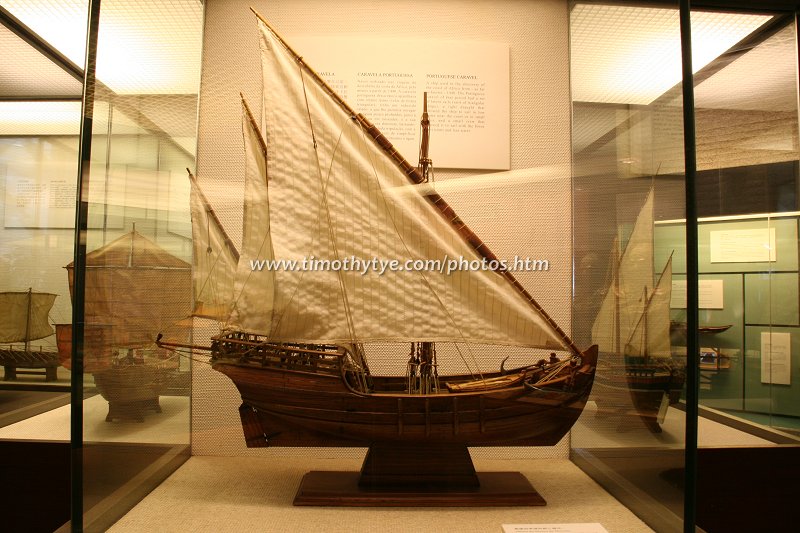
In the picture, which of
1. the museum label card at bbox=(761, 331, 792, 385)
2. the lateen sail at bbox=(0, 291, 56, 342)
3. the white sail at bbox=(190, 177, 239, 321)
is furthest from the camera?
the museum label card at bbox=(761, 331, 792, 385)

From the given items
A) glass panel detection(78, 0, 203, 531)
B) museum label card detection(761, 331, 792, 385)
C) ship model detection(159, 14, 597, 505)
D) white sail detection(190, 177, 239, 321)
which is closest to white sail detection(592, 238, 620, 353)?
ship model detection(159, 14, 597, 505)

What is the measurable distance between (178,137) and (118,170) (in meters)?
0.30

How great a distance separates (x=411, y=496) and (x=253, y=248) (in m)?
1.13

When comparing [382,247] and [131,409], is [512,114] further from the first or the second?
[131,409]

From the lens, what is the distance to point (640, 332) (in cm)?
194

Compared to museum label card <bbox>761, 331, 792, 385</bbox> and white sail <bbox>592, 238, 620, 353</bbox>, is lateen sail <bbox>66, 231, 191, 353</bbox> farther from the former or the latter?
museum label card <bbox>761, 331, 792, 385</bbox>

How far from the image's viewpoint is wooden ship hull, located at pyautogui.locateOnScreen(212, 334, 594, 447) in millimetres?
1923

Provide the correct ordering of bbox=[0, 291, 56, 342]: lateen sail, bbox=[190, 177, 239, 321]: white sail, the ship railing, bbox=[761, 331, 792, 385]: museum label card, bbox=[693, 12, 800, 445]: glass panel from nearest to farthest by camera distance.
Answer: the ship railing
bbox=[190, 177, 239, 321]: white sail
bbox=[693, 12, 800, 445]: glass panel
bbox=[0, 291, 56, 342]: lateen sail
bbox=[761, 331, 792, 385]: museum label card

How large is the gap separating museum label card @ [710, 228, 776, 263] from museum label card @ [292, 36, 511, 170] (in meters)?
1.00

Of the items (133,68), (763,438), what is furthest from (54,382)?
(763,438)

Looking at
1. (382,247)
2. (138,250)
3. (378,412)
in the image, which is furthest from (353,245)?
(138,250)

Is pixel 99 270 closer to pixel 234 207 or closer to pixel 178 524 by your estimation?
pixel 234 207

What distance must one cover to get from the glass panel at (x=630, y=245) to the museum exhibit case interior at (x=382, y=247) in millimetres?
12

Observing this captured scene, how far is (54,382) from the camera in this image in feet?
7.72
